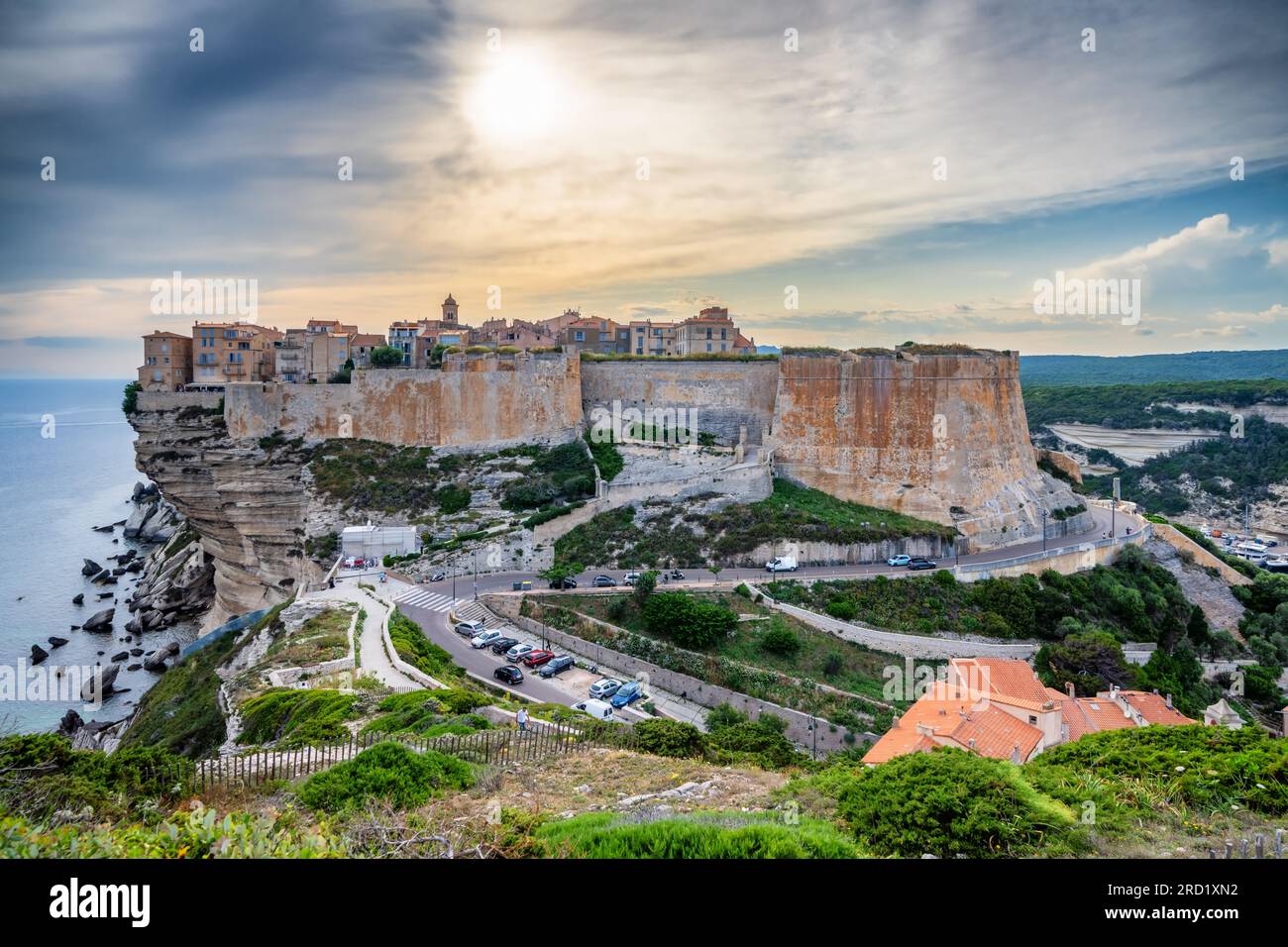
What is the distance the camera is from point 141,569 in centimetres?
5156

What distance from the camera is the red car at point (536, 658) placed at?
2177 cm

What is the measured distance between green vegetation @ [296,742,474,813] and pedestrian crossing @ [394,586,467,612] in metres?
16.5

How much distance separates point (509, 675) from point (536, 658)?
1.92 meters

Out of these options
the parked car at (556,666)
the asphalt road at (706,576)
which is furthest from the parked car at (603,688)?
the asphalt road at (706,576)

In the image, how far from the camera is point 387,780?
26.8 ft

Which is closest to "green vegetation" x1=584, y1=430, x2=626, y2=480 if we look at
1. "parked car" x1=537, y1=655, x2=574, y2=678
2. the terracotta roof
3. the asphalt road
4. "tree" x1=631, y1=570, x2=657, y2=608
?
the asphalt road

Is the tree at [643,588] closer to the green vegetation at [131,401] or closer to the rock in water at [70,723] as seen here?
the rock in water at [70,723]

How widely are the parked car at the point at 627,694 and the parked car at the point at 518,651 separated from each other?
10.1 ft

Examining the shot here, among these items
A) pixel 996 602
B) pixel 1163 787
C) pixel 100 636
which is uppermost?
pixel 1163 787

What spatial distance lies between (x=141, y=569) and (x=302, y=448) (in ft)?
76.7

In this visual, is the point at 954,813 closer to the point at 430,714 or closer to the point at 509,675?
the point at 430,714
